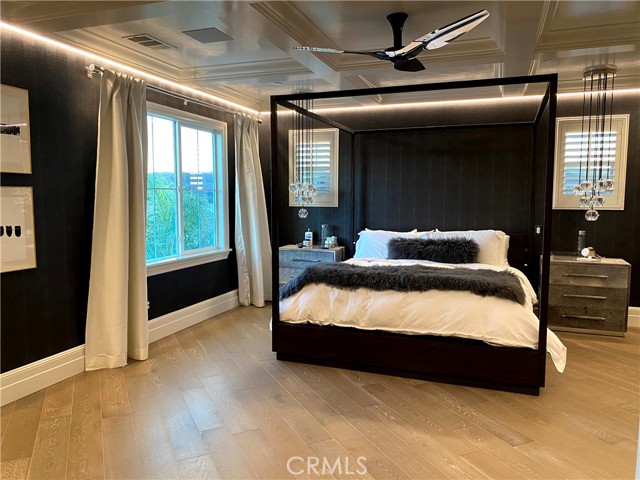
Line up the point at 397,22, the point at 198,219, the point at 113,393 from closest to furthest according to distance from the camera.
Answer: the point at 397,22 → the point at 113,393 → the point at 198,219

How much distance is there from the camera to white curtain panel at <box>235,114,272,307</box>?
18.4 ft

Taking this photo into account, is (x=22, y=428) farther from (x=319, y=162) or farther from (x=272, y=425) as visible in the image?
(x=319, y=162)

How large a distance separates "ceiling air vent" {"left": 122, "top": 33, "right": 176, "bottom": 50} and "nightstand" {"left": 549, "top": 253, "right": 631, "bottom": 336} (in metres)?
4.07

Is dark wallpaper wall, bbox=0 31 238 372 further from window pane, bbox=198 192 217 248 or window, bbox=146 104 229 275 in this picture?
window pane, bbox=198 192 217 248

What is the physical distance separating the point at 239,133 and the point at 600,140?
398 cm

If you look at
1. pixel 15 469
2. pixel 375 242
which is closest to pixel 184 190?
pixel 375 242

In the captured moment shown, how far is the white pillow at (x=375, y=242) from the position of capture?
206 inches

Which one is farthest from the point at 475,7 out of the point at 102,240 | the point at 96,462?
the point at 96,462

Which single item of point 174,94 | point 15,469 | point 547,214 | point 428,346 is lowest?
point 15,469

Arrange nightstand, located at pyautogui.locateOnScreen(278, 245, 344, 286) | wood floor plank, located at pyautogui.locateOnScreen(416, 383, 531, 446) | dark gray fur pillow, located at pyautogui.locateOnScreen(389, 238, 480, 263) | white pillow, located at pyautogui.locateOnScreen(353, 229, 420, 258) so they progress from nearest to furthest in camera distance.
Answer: wood floor plank, located at pyautogui.locateOnScreen(416, 383, 531, 446)
dark gray fur pillow, located at pyautogui.locateOnScreen(389, 238, 480, 263)
white pillow, located at pyautogui.locateOnScreen(353, 229, 420, 258)
nightstand, located at pyautogui.locateOnScreen(278, 245, 344, 286)

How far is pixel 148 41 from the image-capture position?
3541 millimetres

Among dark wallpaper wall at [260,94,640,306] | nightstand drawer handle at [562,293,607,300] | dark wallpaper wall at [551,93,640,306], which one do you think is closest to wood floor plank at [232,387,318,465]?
dark wallpaper wall at [260,94,640,306]

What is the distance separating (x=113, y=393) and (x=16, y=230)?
4.24 ft

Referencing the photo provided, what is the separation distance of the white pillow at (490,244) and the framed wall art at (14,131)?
3943 millimetres
